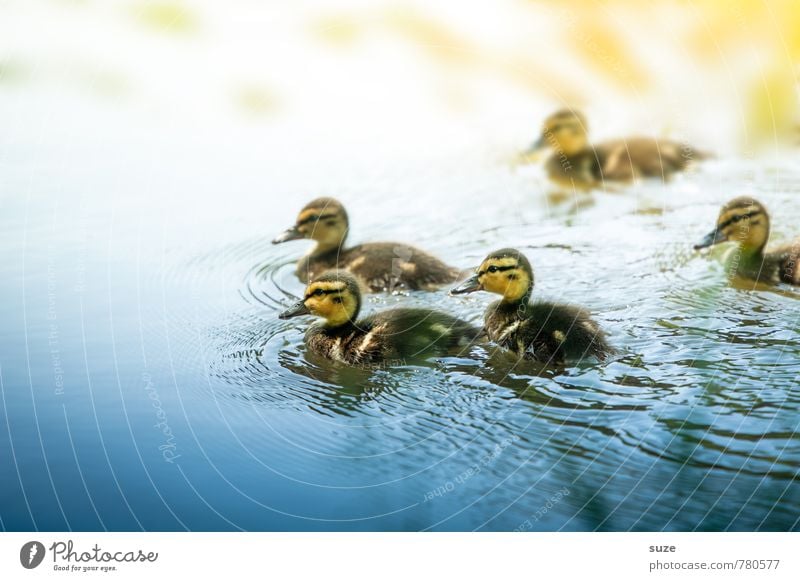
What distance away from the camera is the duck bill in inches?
103

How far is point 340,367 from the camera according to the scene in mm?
2166

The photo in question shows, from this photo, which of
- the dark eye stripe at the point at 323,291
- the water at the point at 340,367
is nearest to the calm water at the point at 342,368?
the water at the point at 340,367

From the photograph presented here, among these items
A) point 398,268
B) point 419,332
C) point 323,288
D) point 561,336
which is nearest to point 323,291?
point 323,288

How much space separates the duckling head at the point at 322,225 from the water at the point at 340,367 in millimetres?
86

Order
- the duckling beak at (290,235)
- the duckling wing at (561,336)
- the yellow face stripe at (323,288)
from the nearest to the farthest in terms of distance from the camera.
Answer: the duckling wing at (561,336) < the yellow face stripe at (323,288) < the duckling beak at (290,235)

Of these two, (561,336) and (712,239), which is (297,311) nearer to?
(561,336)

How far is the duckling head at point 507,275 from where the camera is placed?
2287 millimetres

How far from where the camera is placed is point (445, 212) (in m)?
2.95

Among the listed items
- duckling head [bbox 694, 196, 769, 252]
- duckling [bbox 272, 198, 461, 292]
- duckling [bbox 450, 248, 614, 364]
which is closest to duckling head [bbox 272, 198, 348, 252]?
duckling [bbox 272, 198, 461, 292]

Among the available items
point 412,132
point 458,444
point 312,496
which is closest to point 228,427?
point 312,496

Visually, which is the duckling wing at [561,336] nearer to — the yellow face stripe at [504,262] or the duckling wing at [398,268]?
the yellow face stripe at [504,262]

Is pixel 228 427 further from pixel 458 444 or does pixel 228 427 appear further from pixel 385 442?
pixel 458 444

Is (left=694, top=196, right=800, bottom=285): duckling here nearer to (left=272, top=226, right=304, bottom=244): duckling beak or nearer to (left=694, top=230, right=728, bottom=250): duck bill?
(left=694, top=230, right=728, bottom=250): duck bill

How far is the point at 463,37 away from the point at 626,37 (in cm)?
38
